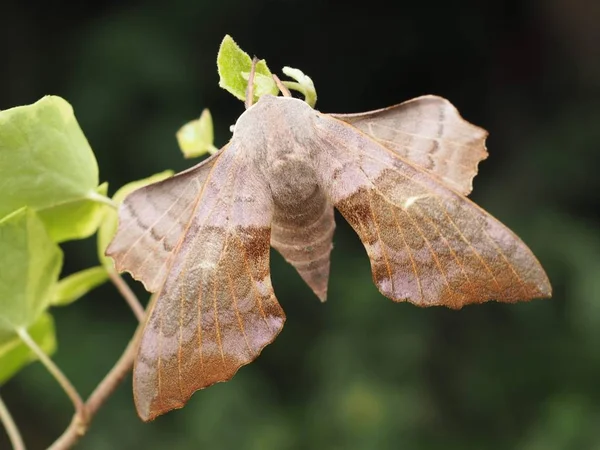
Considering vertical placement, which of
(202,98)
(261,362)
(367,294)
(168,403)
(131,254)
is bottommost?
(261,362)

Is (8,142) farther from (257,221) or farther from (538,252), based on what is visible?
(538,252)

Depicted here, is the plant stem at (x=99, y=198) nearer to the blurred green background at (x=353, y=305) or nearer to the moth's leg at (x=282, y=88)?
the moth's leg at (x=282, y=88)

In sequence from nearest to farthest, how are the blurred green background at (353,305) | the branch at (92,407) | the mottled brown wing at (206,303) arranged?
1. the mottled brown wing at (206,303)
2. the branch at (92,407)
3. the blurred green background at (353,305)

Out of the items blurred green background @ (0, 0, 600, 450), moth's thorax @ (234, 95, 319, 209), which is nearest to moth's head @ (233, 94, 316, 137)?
moth's thorax @ (234, 95, 319, 209)

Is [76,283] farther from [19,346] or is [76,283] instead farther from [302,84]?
[302,84]

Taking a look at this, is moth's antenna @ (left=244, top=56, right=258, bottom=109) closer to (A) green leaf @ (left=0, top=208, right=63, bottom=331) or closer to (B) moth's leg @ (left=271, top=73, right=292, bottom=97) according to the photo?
(B) moth's leg @ (left=271, top=73, right=292, bottom=97)

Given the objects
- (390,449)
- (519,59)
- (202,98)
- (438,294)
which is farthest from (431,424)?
(438,294)

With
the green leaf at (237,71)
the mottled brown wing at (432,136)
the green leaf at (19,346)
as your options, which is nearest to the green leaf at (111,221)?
the green leaf at (19,346)
